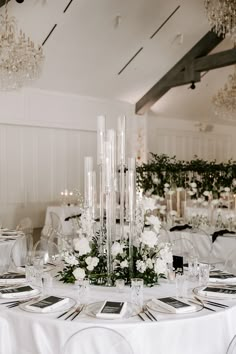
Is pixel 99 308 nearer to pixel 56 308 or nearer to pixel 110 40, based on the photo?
pixel 56 308

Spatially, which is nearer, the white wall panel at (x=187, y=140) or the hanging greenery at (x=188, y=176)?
the hanging greenery at (x=188, y=176)

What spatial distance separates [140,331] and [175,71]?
8.65 m

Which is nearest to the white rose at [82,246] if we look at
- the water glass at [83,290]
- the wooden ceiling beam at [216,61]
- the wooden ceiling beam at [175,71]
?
the water glass at [83,290]

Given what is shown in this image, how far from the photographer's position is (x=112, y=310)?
248cm

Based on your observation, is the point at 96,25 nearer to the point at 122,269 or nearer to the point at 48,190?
the point at 48,190

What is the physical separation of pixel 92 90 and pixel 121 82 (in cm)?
71

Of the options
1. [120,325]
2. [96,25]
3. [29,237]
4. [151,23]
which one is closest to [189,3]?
[151,23]

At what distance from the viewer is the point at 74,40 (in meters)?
8.30

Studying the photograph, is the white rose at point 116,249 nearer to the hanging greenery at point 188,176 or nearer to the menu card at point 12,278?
the menu card at point 12,278

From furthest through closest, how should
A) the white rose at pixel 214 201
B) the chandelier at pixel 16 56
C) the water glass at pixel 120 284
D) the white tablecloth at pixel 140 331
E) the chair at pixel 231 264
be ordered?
the chandelier at pixel 16 56
the white rose at pixel 214 201
the chair at pixel 231 264
the water glass at pixel 120 284
the white tablecloth at pixel 140 331

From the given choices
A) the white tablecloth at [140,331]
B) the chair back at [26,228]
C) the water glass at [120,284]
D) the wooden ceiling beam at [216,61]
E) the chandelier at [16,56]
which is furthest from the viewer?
the wooden ceiling beam at [216,61]

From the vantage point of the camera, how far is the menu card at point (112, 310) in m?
2.42

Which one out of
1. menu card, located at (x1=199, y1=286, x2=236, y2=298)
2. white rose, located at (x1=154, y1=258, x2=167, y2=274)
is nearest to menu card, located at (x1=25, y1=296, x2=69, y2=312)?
white rose, located at (x1=154, y1=258, x2=167, y2=274)

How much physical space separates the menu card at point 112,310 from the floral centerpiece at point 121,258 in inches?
13.4
